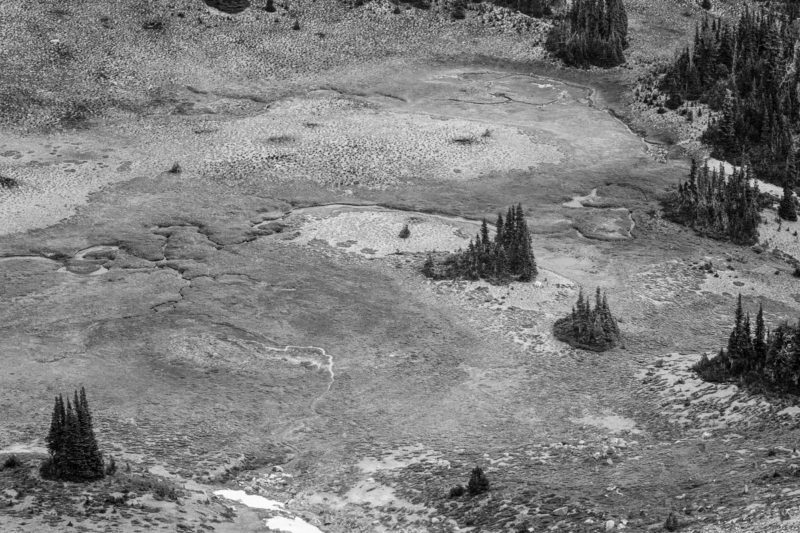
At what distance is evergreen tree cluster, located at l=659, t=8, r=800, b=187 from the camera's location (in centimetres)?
8256

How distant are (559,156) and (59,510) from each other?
163 ft

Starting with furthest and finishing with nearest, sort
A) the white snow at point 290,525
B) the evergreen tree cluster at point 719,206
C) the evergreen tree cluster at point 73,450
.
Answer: the evergreen tree cluster at point 719,206, the evergreen tree cluster at point 73,450, the white snow at point 290,525

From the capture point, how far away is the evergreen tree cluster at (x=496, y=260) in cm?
6712

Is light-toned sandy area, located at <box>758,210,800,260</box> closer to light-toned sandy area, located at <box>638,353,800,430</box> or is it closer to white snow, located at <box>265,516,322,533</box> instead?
light-toned sandy area, located at <box>638,353,800,430</box>

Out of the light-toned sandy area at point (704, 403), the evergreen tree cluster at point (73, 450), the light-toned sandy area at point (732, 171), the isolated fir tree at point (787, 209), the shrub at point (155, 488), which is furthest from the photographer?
the light-toned sandy area at point (732, 171)

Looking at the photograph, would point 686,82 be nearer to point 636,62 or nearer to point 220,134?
point 636,62

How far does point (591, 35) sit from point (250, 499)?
63.3 meters

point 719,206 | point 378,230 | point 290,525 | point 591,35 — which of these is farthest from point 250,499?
point 591,35

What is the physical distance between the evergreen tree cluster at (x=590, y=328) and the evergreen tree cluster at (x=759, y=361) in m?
6.21

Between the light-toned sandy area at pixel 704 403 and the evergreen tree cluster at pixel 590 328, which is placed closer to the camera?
the light-toned sandy area at pixel 704 403

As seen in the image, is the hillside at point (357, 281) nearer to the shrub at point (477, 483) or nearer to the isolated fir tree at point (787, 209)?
the shrub at point (477, 483)

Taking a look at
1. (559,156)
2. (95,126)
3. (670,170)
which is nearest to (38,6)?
(95,126)

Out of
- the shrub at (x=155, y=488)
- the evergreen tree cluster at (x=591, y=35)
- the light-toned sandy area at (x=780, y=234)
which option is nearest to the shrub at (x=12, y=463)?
the shrub at (x=155, y=488)

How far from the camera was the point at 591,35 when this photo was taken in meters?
101
